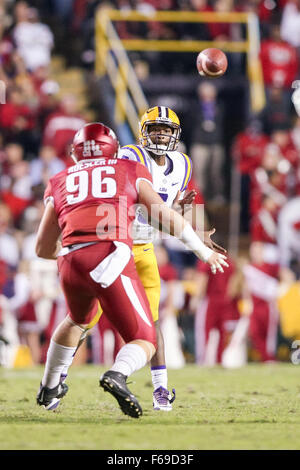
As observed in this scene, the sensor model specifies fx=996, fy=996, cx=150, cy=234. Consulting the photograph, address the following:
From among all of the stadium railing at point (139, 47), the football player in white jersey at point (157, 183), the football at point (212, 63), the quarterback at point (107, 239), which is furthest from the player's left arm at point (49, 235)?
the stadium railing at point (139, 47)

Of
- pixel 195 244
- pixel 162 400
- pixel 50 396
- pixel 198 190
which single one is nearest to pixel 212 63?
pixel 195 244

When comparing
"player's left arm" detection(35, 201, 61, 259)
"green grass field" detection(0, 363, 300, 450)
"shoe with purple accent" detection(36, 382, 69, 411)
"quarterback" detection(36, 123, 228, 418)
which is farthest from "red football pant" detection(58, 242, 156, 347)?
"shoe with purple accent" detection(36, 382, 69, 411)

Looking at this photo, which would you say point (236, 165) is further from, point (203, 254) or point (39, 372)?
point (203, 254)

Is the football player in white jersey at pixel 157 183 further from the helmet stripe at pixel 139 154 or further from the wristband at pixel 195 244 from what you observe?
the wristband at pixel 195 244

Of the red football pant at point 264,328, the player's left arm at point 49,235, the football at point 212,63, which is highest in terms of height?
the football at point 212,63

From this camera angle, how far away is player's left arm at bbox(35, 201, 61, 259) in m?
5.59

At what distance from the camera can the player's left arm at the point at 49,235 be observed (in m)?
5.59

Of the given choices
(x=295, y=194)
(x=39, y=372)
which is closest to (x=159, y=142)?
(x=39, y=372)

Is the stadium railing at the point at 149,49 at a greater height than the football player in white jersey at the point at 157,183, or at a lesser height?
greater

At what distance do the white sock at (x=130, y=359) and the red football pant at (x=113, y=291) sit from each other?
0.09 m

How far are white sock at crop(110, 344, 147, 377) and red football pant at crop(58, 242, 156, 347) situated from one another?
0.09 metres

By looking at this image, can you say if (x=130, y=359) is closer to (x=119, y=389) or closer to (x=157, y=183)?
(x=119, y=389)
